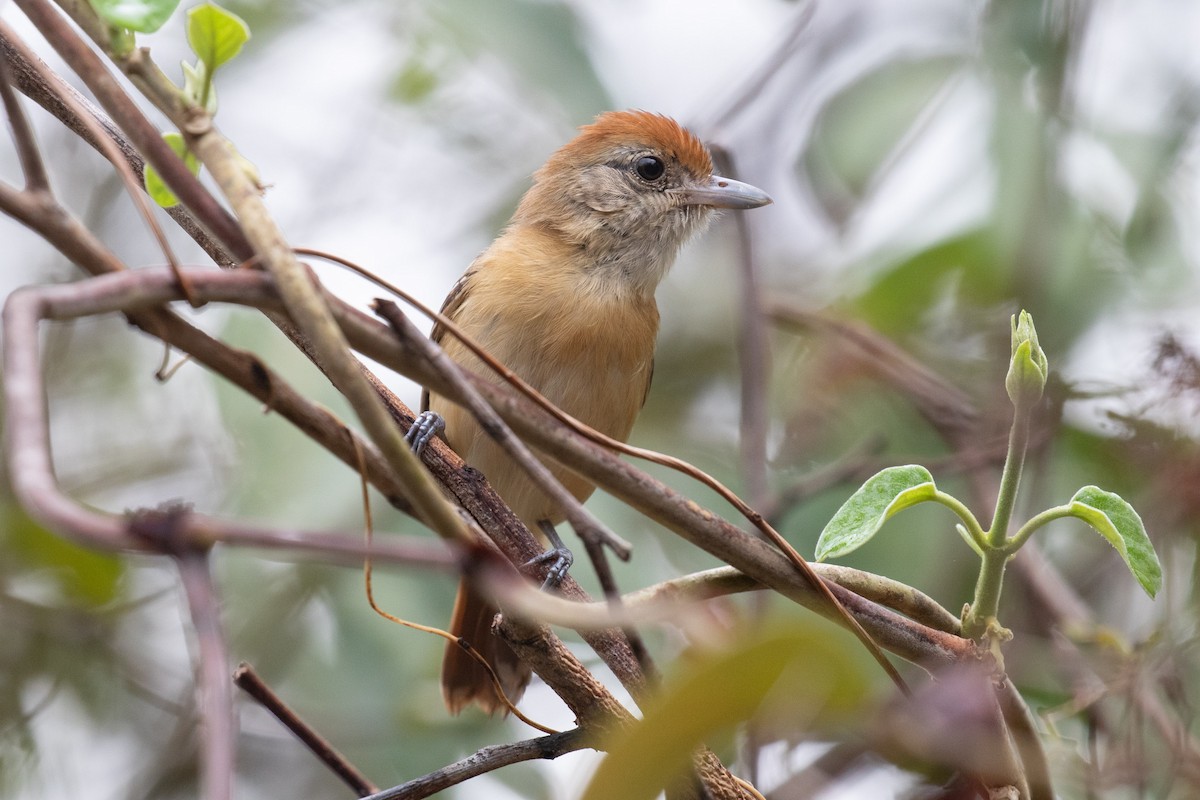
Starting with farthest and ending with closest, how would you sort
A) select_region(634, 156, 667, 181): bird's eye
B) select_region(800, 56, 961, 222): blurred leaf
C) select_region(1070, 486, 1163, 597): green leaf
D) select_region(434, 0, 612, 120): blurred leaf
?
select_region(634, 156, 667, 181): bird's eye < select_region(800, 56, 961, 222): blurred leaf < select_region(434, 0, 612, 120): blurred leaf < select_region(1070, 486, 1163, 597): green leaf

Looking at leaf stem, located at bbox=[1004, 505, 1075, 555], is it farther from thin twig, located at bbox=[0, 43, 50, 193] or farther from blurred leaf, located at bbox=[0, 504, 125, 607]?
blurred leaf, located at bbox=[0, 504, 125, 607]

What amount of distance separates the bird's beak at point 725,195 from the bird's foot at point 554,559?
1.18 m

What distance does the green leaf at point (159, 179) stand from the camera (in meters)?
1.42

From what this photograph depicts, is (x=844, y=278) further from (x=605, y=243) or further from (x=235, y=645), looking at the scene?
(x=235, y=645)

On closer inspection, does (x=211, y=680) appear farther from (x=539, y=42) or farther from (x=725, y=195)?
(x=725, y=195)

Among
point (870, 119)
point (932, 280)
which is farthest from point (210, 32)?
point (870, 119)

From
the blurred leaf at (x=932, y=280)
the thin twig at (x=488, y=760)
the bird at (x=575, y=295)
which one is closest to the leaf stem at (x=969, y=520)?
the thin twig at (x=488, y=760)

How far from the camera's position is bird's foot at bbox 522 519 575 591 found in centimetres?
196

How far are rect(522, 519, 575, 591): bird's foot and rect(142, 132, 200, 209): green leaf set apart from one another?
78cm

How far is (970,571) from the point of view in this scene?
10.9ft

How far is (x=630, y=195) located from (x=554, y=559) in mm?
1669

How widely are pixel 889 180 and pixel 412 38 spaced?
1.71m

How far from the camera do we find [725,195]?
3.96 meters

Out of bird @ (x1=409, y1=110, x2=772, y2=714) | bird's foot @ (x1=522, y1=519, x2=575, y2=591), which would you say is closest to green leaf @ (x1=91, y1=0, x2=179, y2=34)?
bird's foot @ (x1=522, y1=519, x2=575, y2=591)
